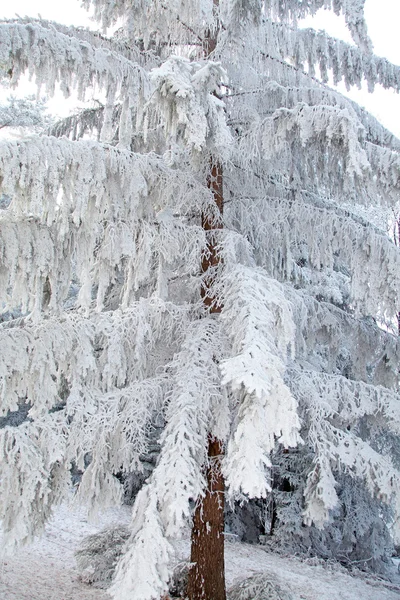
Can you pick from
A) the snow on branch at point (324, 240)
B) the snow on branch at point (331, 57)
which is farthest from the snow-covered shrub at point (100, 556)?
the snow on branch at point (331, 57)

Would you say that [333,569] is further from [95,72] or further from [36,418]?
[95,72]

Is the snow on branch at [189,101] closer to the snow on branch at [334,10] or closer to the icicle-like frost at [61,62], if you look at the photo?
the icicle-like frost at [61,62]

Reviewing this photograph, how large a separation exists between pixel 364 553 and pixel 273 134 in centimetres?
1012

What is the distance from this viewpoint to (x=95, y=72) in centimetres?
445

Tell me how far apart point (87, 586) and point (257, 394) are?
5.83 m

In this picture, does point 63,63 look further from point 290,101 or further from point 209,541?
point 209,541

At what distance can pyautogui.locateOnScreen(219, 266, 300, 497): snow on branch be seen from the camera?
3.04 meters

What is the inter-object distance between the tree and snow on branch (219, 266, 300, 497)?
1 cm

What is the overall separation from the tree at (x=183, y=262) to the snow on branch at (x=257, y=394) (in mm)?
14

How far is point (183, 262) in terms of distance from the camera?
5844 mm

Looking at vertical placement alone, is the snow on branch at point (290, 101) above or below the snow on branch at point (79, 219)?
above

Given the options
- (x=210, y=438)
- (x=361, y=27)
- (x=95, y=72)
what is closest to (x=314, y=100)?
(x=361, y=27)

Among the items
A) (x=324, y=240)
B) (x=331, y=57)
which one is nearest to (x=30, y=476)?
(x=324, y=240)

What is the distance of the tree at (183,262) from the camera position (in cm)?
360
